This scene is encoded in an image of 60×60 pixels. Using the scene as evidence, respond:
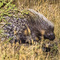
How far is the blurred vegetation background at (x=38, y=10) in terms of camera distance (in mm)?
2555

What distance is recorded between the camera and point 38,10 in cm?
461

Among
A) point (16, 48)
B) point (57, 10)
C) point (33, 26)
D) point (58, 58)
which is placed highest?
point (57, 10)

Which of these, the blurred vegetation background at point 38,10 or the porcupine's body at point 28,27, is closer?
the blurred vegetation background at point 38,10

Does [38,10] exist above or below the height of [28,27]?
above

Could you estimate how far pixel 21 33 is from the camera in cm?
339

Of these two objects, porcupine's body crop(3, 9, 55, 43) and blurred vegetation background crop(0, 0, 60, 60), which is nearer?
blurred vegetation background crop(0, 0, 60, 60)

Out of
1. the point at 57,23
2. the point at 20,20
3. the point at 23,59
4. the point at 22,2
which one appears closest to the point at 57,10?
the point at 57,23

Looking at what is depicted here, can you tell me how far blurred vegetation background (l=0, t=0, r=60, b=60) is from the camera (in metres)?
2.55

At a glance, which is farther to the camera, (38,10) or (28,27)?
(38,10)

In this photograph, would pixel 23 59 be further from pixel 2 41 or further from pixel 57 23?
pixel 57 23

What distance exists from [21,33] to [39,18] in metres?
0.76

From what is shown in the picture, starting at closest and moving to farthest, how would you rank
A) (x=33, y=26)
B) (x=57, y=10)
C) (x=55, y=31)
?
(x=33, y=26) → (x=55, y=31) → (x=57, y=10)

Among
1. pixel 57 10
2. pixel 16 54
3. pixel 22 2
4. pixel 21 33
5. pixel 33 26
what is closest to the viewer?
pixel 16 54

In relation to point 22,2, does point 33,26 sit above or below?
below
